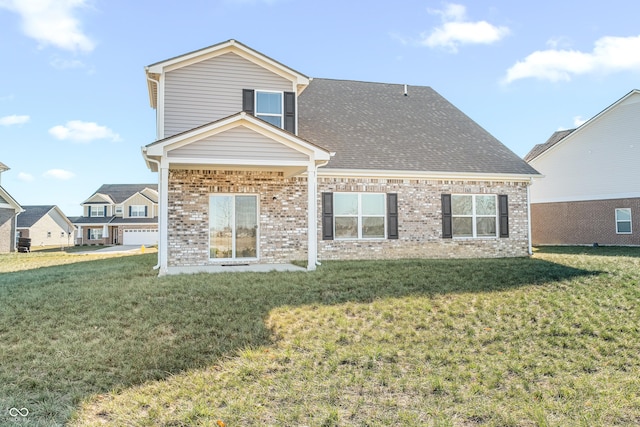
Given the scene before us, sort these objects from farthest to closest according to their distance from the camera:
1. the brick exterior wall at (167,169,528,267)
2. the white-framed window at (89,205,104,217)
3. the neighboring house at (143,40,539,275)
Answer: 1. the white-framed window at (89,205,104,217)
2. the brick exterior wall at (167,169,528,267)
3. the neighboring house at (143,40,539,275)

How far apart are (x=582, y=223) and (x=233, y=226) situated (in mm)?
19063

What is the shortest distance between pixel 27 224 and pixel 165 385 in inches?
1912

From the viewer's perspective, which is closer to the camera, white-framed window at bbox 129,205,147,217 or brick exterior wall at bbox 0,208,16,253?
brick exterior wall at bbox 0,208,16,253

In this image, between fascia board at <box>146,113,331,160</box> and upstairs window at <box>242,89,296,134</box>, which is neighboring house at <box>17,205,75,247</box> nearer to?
upstairs window at <box>242,89,296,134</box>

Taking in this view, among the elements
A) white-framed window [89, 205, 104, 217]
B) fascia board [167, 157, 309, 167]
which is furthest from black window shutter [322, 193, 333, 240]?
white-framed window [89, 205, 104, 217]

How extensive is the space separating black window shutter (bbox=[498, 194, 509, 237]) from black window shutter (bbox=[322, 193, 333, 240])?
19.9ft

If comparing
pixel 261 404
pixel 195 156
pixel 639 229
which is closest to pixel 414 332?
pixel 261 404

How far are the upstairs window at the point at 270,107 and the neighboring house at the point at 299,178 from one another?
3 cm

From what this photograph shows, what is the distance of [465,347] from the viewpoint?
236 inches

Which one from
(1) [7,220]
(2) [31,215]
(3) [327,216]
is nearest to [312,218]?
(3) [327,216]

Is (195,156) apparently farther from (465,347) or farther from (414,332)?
(465,347)

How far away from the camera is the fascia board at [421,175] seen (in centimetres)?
1381

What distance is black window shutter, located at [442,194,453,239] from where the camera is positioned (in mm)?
14750

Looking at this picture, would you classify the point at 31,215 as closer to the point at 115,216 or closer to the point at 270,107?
the point at 115,216
